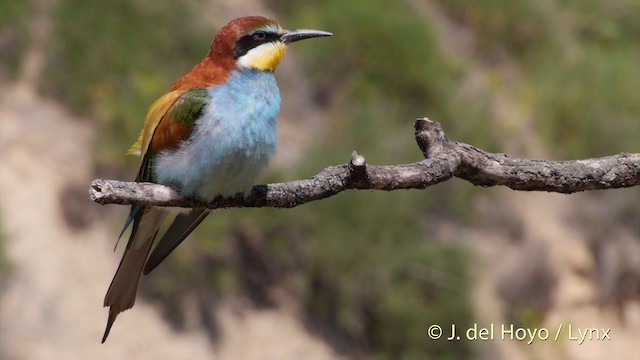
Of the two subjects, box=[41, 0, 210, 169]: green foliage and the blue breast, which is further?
box=[41, 0, 210, 169]: green foliage

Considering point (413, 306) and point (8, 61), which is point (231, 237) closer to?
point (413, 306)

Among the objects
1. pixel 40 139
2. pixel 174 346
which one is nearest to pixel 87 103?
pixel 40 139

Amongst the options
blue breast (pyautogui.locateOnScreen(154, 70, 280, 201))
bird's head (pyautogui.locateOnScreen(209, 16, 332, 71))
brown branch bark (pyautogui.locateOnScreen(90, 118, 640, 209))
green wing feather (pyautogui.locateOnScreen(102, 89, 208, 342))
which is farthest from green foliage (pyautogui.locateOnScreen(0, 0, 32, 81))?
brown branch bark (pyautogui.locateOnScreen(90, 118, 640, 209))

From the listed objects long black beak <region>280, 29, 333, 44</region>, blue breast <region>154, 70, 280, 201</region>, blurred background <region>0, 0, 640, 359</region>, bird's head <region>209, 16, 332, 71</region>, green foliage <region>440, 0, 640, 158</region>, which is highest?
green foliage <region>440, 0, 640, 158</region>

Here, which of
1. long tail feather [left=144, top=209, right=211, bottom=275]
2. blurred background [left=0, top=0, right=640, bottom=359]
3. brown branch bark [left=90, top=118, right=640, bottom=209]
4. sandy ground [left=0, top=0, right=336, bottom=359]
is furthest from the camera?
blurred background [left=0, top=0, right=640, bottom=359]

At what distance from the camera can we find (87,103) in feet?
19.1

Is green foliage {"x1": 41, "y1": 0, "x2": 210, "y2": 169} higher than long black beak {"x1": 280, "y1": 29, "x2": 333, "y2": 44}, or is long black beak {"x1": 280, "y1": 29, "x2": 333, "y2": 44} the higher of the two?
green foliage {"x1": 41, "y1": 0, "x2": 210, "y2": 169}

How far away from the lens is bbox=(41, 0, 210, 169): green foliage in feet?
18.5

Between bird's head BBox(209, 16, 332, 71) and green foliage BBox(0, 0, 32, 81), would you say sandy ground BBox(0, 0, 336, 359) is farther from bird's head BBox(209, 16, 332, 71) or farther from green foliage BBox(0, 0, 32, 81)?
bird's head BBox(209, 16, 332, 71)

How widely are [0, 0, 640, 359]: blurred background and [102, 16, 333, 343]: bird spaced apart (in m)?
2.34

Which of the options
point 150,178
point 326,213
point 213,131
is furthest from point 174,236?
point 326,213

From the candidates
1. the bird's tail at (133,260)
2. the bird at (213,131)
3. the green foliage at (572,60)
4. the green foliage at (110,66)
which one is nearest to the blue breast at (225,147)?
the bird at (213,131)

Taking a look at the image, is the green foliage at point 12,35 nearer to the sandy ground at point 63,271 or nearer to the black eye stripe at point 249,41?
the sandy ground at point 63,271

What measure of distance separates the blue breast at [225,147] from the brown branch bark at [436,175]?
2.0 inches
